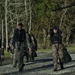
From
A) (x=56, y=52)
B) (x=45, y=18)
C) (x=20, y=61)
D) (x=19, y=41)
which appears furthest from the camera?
(x=45, y=18)

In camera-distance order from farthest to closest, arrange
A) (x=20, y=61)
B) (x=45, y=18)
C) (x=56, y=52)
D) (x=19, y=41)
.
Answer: (x=45, y=18) → (x=20, y=61) → (x=19, y=41) → (x=56, y=52)

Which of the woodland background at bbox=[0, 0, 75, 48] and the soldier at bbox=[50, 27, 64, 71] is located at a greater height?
the woodland background at bbox=[0, 0, 75, 48]

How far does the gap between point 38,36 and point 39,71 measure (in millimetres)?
42390

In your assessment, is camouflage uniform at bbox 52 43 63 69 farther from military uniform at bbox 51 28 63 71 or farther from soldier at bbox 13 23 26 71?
soldier at bbox 13 23 26 71

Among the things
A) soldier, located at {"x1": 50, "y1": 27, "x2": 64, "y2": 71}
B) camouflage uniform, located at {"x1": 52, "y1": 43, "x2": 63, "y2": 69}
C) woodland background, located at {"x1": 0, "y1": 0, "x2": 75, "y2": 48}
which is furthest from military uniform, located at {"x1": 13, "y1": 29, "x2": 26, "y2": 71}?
woodland background, located at {"x1": 0, "y1": 0, "x2": 75, "y2": 48}

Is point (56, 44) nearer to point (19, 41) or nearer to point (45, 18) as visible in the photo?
point (19, 41)

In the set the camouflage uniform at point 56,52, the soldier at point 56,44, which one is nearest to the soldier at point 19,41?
the soldier at point 56,44

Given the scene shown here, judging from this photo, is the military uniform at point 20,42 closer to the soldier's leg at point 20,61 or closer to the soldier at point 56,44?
the soldier's leg at point 20,61

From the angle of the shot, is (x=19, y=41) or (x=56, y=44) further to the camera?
(x=19, y=41)

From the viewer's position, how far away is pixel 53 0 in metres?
57.1

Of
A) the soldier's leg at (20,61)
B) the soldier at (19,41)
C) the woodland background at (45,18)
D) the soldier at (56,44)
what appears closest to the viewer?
the soldier at (56,44)

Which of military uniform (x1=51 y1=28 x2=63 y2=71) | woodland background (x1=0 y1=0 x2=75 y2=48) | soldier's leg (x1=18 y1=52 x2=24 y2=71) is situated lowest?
soldier's leg (x1=18 y1=52 x2=24 y2=71)

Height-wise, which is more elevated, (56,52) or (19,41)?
(19,41)

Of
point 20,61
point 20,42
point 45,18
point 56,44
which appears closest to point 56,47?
point 56,44
